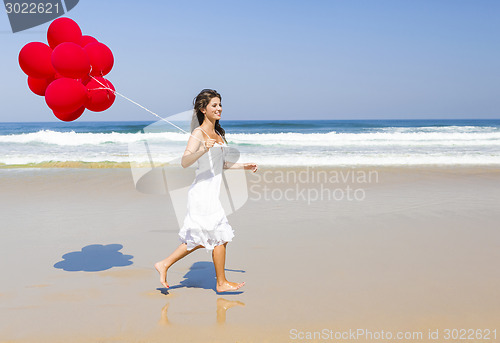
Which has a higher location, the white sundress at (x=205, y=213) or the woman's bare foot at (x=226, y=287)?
the white sundress at (x=205, y=213)

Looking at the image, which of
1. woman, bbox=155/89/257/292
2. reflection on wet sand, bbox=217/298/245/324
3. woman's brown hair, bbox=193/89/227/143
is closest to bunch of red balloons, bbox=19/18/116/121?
woman's brown hair, bbox=193/89/227/143

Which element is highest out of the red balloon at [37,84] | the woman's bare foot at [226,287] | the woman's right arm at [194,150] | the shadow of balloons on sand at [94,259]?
the red balloon at [37,84]

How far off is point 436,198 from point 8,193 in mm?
7652

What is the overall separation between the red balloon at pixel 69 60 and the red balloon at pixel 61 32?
36cm

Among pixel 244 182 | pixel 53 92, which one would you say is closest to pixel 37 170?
pixel 244 182

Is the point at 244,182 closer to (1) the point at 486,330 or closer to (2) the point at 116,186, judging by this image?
(2) the point at 116,186

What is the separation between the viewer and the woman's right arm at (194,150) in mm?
3547

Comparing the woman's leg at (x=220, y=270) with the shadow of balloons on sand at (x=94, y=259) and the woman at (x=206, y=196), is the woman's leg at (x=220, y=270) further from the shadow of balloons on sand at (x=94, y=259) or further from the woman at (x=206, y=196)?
the shadow of balloons on sand at (x=94, y=259)

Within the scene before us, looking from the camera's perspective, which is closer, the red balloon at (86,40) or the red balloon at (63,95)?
the red balloon at (63,95)

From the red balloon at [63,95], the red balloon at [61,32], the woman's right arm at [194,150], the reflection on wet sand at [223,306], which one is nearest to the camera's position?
the reflection on wet sand at [223,306]

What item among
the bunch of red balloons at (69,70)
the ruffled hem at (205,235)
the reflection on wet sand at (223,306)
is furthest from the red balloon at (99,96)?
the reflection on wet sand at (223,306)

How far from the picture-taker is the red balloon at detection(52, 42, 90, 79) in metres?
3.77

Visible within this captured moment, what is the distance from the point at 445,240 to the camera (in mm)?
5246

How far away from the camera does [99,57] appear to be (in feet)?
13.6
